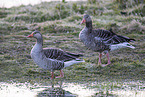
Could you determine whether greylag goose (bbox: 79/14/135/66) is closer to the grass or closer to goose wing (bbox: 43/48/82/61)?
the grass

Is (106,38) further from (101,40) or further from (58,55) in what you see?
(58,55)

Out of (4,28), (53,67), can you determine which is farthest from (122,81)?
(4,28)

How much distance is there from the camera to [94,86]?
26.1ft

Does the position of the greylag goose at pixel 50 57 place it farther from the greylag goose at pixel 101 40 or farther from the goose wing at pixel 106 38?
the goose wing at pixel 106 38

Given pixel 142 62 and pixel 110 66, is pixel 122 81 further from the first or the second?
pixel 142 62

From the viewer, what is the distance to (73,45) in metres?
13.2

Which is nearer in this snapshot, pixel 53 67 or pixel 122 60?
pixel 53 67

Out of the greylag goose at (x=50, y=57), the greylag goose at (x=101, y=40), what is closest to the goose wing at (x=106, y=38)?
Answer: the greylag goose at (x=101, y=40)

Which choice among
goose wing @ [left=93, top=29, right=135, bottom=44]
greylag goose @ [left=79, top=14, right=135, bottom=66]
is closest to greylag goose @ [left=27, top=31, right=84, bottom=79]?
greylag goose @ [left=79, top=14, right=135, bottom=66]

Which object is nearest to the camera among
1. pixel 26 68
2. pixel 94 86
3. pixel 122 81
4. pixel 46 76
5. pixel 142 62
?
pixel 94 86

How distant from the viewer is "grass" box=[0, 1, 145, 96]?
8828mm

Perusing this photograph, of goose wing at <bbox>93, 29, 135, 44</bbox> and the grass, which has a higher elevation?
goose wing at <bbox>93, 29, 135, 44</bbox>

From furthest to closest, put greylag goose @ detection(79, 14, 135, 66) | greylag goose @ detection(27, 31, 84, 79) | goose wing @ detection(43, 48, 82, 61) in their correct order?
greylag goose @ detection(79, 14, 135, 66), goose wing @ detection(43, 48, 82, 61), greylag goose @ detection(27, 31, 84, 79)

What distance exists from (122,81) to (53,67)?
2.31 meters
